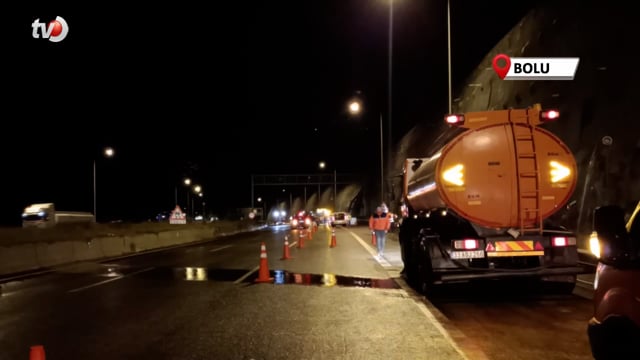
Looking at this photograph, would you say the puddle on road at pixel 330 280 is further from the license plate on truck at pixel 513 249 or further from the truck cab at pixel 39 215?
the truck cab at pixel 39 215

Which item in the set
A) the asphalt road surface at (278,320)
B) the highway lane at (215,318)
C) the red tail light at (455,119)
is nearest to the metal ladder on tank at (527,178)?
the red tail light at (455,119)

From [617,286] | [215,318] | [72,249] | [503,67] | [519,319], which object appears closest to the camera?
[617,286]

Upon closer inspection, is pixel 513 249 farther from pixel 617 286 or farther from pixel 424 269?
pixel 617 286

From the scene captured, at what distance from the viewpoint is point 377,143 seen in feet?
248

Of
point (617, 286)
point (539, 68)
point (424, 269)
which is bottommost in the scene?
point (424, 269)

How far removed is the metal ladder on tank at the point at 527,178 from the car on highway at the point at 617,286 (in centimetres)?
663

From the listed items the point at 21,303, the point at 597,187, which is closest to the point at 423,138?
the point at 597,187

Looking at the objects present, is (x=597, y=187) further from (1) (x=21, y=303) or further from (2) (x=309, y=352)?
(1) (x=21, y=303)

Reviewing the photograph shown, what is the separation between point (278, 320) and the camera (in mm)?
9375

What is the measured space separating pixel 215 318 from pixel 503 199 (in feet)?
17.9

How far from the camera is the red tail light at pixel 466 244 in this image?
10.8 meters

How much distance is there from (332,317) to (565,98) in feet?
49.0

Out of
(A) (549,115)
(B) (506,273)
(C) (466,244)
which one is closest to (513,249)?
(B) (506,273)

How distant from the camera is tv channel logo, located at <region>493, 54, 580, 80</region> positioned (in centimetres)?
2069
